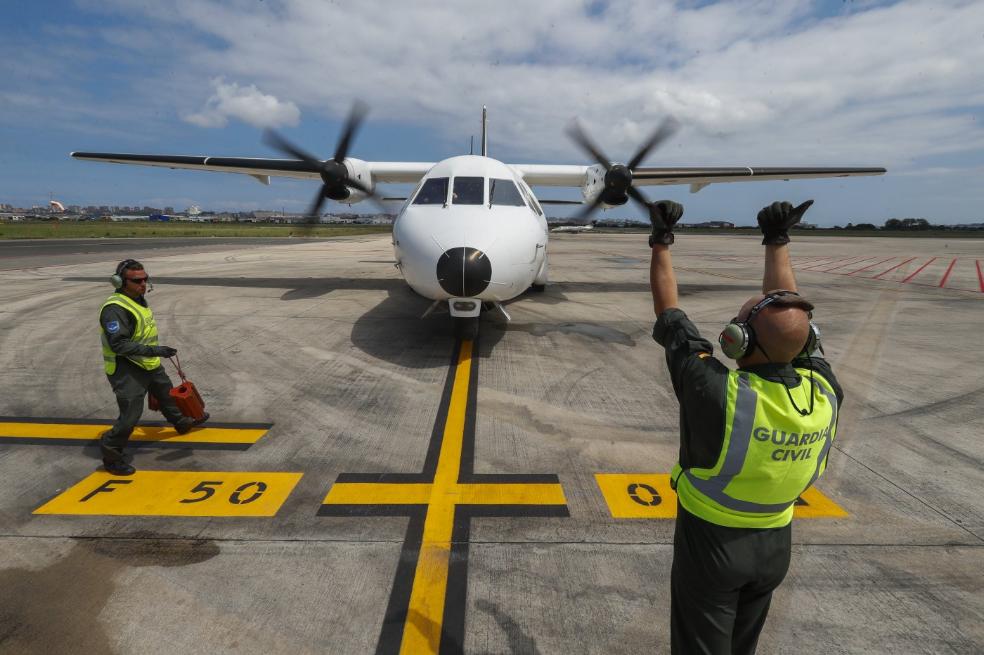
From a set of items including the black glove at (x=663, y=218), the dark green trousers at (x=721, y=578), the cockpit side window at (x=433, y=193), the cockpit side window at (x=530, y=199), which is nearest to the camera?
the dark green trousers at (x=721, y=578)

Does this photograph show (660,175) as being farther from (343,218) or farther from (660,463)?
(343,218)

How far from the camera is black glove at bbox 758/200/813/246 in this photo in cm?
251

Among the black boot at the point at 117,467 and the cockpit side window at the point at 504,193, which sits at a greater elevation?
the cockpit side window at the point at 504,193

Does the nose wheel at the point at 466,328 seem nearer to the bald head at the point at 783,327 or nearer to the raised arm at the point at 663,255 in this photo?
the raised arm at the point at 663,255

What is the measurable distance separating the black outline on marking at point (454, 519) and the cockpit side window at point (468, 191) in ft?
12.8

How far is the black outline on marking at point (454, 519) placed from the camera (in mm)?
2631

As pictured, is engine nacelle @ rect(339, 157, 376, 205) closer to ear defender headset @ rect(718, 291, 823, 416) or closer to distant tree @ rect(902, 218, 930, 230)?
ear defender headset @ rect(718, 291, 823, 416)

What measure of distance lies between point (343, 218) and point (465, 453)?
561 feet

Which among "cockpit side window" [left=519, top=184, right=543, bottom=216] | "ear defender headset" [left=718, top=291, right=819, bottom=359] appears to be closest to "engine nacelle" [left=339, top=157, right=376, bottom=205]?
"cockpit side window" [left=519, top=184, right=543, bottom=216]

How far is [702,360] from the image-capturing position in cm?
186

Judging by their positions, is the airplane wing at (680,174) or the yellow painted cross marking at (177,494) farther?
the airplane wing at (680,174)

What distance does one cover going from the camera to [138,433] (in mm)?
4973

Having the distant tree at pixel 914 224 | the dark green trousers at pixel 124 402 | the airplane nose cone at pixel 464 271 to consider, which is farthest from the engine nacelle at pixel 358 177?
the distant tree at pixel 914 224

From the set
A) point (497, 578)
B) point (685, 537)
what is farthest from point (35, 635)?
point (685, 537)
